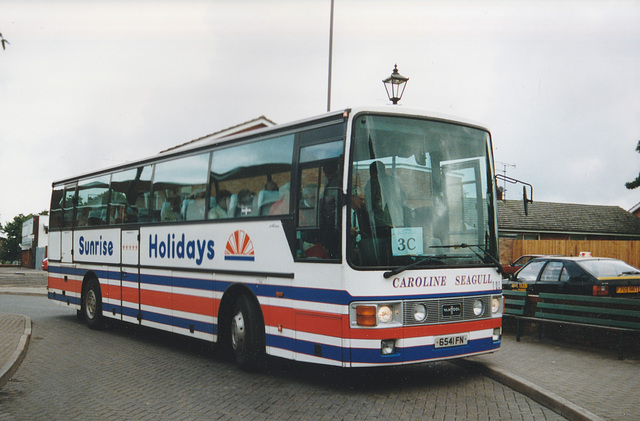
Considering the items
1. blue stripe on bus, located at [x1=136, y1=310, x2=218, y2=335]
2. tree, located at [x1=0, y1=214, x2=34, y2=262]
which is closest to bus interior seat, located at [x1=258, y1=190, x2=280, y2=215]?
blue stripe on bus, located at [x1=136, y1=310, x2=218, y2=335]

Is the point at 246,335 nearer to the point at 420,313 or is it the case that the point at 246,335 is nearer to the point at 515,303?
the point at 420,313

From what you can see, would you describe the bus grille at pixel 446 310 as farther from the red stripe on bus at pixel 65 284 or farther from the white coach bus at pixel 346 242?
the red stripe on bus at pixel 65 284

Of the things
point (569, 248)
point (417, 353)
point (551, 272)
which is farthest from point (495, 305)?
point (569, 248)

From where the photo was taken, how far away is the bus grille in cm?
764

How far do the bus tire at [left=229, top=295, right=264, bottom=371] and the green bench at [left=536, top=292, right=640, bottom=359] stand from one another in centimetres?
522

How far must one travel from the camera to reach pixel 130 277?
12734mm

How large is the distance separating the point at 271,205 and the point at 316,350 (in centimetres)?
213

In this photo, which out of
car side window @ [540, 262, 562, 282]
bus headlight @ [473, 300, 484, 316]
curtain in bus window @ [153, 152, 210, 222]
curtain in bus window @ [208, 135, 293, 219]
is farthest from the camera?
car side window @ [540, 262, 562, 282]

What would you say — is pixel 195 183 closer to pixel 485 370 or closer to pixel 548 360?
pixel 485 370

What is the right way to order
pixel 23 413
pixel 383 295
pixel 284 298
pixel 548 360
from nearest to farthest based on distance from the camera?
pixel 23 413
pixel 383 295
pixel 284 298
pixel 548 360

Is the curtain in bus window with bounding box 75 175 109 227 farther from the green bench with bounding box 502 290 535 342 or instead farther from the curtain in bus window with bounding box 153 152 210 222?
the green bench with bounding box 502 290 535 342

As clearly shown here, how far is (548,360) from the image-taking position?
31.6 ft

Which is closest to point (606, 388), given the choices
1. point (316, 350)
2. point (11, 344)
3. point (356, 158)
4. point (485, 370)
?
point (485, 370)

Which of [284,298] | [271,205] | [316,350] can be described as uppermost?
[271,205]
